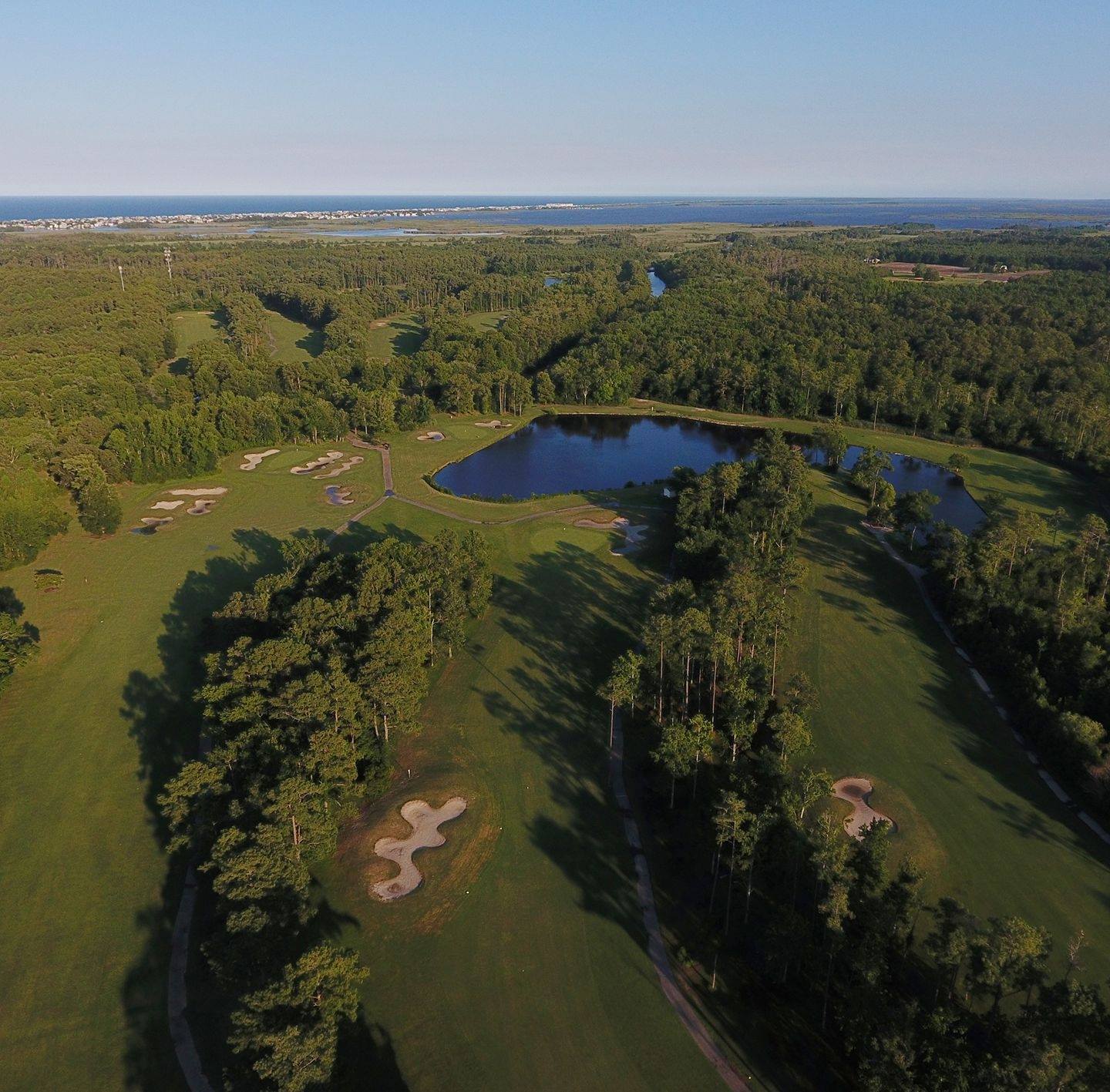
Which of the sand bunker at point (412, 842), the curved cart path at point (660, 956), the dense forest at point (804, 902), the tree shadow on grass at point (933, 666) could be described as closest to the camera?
the dense forest at point (804, 902)

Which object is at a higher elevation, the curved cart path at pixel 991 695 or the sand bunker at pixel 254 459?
the sand bunker at pixel 254 459

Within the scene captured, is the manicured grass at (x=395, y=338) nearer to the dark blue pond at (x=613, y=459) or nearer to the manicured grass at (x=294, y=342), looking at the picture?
the manicured grass at (x=294, y=342)

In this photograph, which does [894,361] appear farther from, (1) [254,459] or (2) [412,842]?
(2) [412,842]

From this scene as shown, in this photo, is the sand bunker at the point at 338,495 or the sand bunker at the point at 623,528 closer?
the sand bunker at the point at 623,528

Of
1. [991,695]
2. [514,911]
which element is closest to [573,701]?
[514,911]

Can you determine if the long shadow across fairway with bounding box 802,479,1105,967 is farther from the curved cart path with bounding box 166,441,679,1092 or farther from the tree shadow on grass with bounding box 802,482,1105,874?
the curved cart path with bounding box 166,441,679,1092

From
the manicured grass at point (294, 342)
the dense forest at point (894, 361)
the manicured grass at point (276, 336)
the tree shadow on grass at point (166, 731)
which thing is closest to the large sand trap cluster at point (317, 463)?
the tree shadow on grass at point (166, 731)

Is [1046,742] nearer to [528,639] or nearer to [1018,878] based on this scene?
[1018,878]

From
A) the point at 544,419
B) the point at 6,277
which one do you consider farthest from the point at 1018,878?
the point at 6,277
